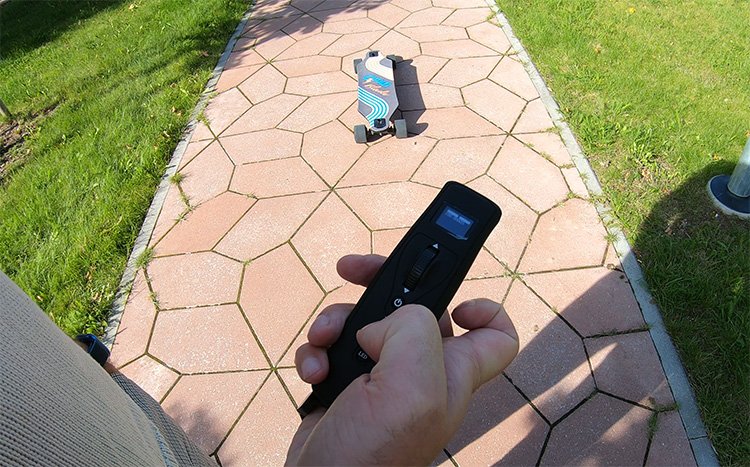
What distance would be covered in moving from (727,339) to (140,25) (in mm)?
5927

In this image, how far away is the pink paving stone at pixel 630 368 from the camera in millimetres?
1979

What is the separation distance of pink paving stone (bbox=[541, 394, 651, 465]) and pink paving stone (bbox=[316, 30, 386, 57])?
355 cm

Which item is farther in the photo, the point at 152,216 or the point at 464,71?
the point at 464,71

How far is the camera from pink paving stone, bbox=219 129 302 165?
3.34m

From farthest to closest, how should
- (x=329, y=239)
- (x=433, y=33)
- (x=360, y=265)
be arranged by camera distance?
(x=433, y=33)
(x=329, y=239)
(x=360, y=265)

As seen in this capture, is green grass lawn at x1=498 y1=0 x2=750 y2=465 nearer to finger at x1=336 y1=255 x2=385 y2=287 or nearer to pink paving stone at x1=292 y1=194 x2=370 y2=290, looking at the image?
pink paving stone at x1=292 y1=194 x2=370 y2=290

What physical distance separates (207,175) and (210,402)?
1685mm

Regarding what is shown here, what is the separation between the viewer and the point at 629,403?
1965 millimetres

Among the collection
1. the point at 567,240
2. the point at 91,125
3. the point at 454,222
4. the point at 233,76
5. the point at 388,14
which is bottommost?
the point at 567,240

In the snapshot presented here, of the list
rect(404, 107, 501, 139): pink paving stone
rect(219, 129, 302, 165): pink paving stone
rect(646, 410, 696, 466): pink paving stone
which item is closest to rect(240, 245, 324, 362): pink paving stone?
rect(219, 129, 302, 165): pink paving stone

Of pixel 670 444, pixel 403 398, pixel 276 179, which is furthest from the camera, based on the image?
pixel 276 179

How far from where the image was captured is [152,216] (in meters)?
3.02

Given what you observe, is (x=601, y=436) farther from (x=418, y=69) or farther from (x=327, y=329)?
(x=418, y=69)

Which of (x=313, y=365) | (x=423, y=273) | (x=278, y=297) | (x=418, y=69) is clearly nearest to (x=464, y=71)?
(x=418, y=69)
